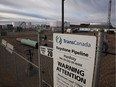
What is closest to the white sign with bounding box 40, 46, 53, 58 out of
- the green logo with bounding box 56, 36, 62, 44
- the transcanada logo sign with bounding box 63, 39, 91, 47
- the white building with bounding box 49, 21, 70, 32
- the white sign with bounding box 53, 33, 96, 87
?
the white sign with bounding box 53, 33, 96, 87

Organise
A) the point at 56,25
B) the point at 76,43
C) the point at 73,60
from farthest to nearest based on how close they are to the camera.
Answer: the point at 56,25 < the point at 73,60 < the point at 76,43

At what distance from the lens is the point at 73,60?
2936 millimetres

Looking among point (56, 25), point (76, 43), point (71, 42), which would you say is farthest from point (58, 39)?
point (56, 25)

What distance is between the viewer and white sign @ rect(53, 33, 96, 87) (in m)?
2.54

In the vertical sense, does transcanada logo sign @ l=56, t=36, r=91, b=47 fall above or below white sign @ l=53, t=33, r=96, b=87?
above

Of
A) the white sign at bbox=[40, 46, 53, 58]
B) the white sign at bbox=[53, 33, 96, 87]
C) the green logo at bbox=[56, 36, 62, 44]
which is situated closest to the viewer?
the white sign at bbox=[53, 33, 96, 87]

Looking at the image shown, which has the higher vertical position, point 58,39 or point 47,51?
point 58,39

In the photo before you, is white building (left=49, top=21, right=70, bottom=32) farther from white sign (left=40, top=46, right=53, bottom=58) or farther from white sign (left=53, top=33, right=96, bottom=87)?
white sign (left=53, top=33, right=96, bottom=87)

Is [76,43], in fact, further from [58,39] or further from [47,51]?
[47,51]

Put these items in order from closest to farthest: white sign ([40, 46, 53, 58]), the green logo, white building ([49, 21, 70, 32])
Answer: the green logo, white sign ([40, 46, 53, 58]), white building ([49, 21, 70, 32])

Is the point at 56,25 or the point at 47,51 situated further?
the point at 56,25

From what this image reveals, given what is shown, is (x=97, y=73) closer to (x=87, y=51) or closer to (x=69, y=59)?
(x=87, y=51)

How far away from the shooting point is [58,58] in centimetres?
338

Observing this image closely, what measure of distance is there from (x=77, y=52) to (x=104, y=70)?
7.64 meters
